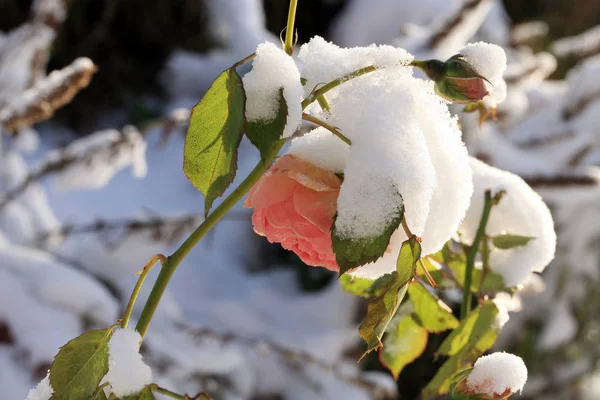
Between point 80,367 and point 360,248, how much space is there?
0.11 meters

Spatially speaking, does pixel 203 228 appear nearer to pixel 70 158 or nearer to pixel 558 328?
pixel 70 158

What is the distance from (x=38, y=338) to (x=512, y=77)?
3.10 feet

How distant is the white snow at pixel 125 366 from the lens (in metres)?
0.22

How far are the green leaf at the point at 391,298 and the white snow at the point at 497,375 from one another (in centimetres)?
6

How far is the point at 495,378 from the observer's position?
25cm

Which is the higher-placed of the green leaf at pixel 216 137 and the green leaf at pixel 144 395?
the green leaf at pixel 216 137

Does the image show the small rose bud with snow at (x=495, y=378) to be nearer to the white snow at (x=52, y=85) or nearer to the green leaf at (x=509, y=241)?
the green leaf at (x=509, y=241)

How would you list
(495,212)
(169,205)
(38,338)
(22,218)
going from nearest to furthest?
(495,212) → (38,338) → (22,218) → (169,205)

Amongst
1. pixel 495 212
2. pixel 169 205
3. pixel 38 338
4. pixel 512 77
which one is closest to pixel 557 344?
pixel 512 77

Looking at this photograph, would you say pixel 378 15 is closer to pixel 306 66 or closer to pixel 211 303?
pixel 211 303

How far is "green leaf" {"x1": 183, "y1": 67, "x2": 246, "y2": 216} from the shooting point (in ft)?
0.72

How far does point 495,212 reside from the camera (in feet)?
1.20

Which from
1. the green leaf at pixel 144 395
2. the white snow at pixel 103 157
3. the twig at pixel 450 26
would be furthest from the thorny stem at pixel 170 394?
the twig at pixel 450 26

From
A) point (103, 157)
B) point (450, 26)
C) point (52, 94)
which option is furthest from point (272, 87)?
point (450, 26)
